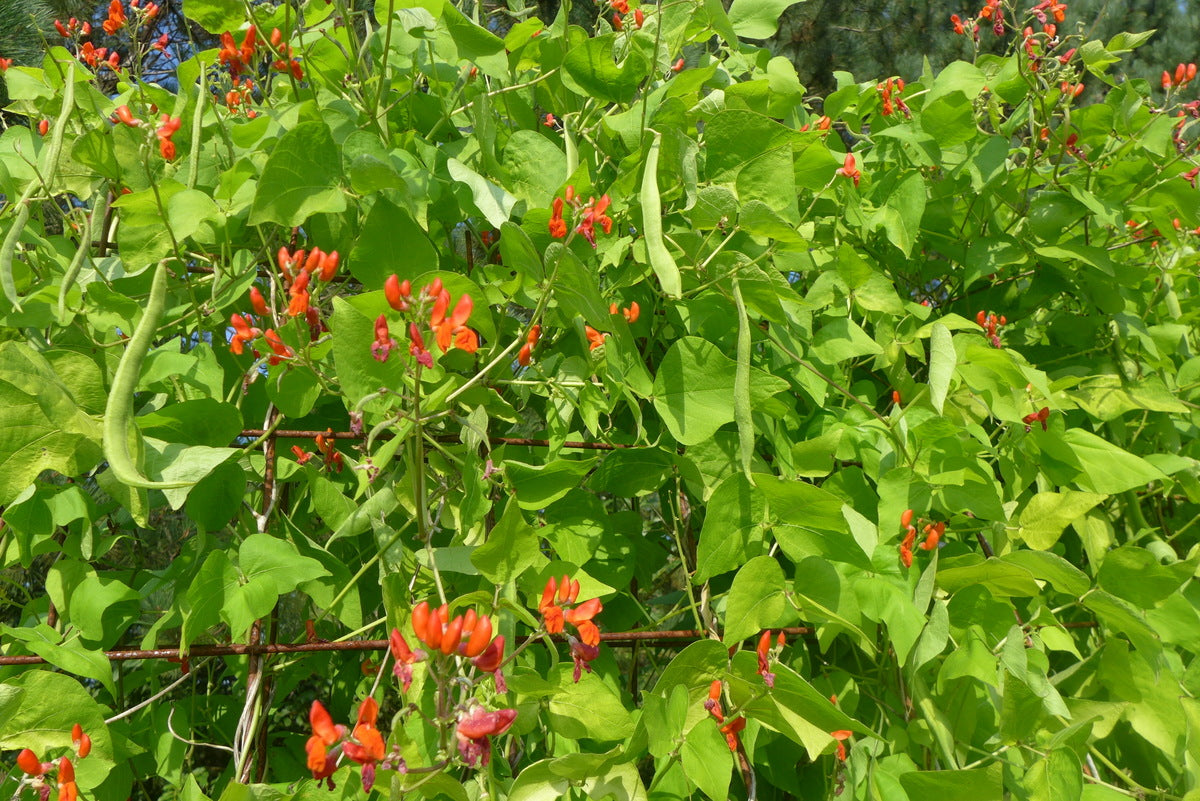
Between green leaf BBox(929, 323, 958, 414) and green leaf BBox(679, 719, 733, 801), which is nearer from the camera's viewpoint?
green leaf BBox(679, 719, 733, 801)

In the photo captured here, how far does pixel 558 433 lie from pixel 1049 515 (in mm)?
630

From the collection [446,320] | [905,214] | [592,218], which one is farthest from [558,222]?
[905,214]

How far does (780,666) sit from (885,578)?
7.8 inches

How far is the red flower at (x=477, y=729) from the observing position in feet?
2.01

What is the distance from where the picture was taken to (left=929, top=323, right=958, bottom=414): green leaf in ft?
3.26

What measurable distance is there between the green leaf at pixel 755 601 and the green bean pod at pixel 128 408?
0.53 m

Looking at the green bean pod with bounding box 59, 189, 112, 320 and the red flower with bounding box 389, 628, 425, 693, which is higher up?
the green bean pod with bounding box 59, 189, 112, 320

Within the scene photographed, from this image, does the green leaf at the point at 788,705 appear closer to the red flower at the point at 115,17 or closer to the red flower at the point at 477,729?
the red flower at the point at 477,729

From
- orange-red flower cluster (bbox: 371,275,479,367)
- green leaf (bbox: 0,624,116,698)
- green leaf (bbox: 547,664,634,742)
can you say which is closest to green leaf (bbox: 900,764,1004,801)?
green leaf (bbox: 547,664,634,742)

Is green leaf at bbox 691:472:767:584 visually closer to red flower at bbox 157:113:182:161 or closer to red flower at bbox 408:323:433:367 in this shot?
red flower at bbox 408:323:433:367

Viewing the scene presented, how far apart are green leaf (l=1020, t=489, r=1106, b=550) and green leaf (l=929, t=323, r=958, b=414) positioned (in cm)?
24

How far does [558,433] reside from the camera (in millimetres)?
1022

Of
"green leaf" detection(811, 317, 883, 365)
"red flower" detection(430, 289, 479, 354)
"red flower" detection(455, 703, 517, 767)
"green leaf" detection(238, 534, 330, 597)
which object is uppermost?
"red flower" detection(430, 289, 479, 354)

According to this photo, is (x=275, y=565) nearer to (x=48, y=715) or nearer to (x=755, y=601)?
(x=48, y=715)
